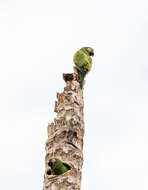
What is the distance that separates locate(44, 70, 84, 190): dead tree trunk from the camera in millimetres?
9562

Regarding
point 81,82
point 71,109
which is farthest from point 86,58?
point 71,109

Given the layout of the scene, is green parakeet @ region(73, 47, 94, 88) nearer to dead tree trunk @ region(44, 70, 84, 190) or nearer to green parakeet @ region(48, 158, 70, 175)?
dead tree trunk @ region(44, 70, 84, 190)

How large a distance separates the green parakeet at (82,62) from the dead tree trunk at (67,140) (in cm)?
101

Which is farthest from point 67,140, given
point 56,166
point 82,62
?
point 82,62

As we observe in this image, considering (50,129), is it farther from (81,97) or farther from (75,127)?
(81,97)

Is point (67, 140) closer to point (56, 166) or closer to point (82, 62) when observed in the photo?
point (56, 166)

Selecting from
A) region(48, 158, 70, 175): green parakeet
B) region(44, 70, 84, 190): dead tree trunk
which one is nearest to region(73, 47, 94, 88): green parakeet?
region(44, 70, 84, 190): dead tree trunk

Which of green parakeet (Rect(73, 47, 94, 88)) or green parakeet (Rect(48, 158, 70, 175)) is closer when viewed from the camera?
green parakeet (Rect(48, 158, 70, 175))

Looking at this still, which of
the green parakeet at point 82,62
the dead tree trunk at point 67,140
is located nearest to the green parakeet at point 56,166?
the dead tree trunk at point 67,140

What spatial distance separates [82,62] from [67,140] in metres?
3.16

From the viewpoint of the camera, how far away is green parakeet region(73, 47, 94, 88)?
12.7m

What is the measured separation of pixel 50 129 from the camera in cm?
1080

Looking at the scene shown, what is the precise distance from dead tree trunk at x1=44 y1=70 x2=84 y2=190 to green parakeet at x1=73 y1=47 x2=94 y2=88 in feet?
3.33

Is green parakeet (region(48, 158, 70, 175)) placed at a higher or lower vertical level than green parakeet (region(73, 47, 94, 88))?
lower
